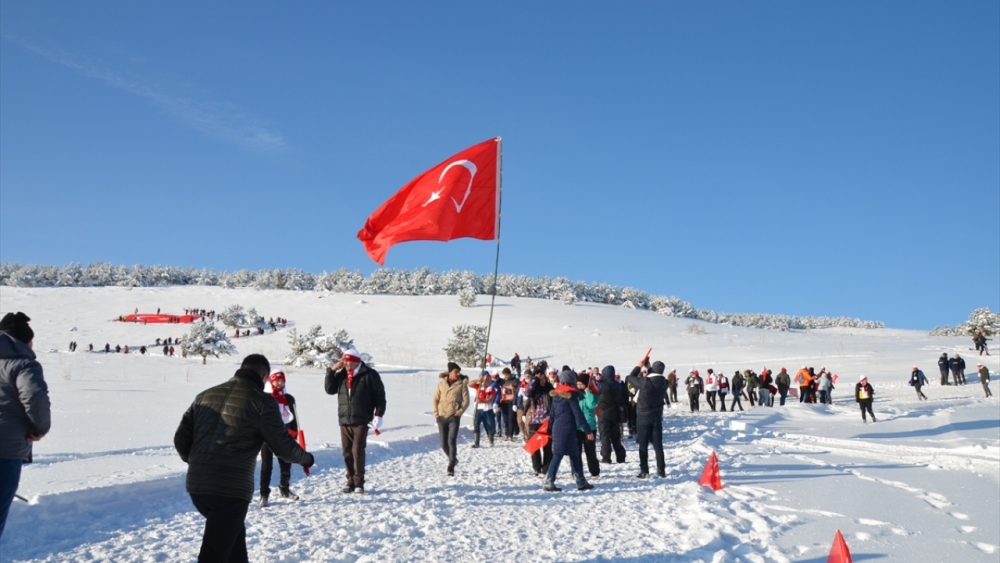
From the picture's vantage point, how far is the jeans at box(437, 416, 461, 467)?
11672mm

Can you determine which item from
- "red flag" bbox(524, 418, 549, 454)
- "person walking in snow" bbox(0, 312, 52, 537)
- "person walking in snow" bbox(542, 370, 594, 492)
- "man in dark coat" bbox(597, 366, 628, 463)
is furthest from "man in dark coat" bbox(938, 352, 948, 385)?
"person walking in snow" bbox(0, 312, 52, 537)

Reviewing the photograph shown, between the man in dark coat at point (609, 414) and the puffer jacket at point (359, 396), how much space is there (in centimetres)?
477

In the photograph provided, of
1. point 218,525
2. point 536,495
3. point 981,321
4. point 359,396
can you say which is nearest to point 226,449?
point 218,525

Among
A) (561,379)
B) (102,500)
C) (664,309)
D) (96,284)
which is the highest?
(96,284)

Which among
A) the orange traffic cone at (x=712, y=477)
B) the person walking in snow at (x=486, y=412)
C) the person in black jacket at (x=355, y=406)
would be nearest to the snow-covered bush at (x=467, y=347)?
the person walking in snow at (x=486, y=412)

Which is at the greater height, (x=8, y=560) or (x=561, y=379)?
(x=561, y=379)

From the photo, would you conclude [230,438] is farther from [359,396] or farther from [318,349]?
[318,349]

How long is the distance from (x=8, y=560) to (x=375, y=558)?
3042mm

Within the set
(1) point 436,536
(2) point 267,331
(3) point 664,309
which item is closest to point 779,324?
(3) point 664,309

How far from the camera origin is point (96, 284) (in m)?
131

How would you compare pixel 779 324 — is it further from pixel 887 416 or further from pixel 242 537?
pixel 242 537

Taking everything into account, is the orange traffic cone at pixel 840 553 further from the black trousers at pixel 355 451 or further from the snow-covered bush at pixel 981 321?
the snow-covered bush at pixel 981 321

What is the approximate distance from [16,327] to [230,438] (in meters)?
1.96

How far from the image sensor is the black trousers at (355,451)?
31.1 ft
